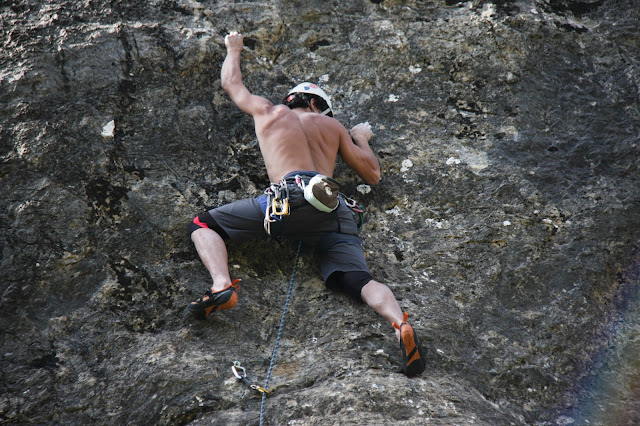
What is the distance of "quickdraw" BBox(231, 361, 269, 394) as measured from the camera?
3.65m

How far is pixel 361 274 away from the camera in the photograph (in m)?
4.24

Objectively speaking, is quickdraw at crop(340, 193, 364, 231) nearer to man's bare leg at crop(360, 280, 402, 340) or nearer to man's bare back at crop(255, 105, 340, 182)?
man's bare back at crop(255, 105, 340, 182)

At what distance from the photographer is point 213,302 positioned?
12.8ft

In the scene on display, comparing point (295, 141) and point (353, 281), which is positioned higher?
point (295, 141)

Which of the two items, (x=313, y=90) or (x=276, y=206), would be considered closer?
(x=276, y=206)

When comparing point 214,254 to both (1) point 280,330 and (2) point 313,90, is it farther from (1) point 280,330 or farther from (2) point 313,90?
(2) point 313,90

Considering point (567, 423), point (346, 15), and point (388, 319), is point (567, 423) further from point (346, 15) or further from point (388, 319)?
point (346, 15)

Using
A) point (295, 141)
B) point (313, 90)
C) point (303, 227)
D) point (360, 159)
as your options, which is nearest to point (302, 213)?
point (303, 227)

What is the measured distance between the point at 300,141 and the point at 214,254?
1101 millimetres

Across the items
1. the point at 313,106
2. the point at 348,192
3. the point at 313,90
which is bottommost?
the point at 348,192

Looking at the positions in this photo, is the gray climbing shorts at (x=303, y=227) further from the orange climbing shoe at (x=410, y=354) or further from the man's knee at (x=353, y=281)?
the orange climbing shoe at (x=410, y=354)

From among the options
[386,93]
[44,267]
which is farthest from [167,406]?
[386,93]

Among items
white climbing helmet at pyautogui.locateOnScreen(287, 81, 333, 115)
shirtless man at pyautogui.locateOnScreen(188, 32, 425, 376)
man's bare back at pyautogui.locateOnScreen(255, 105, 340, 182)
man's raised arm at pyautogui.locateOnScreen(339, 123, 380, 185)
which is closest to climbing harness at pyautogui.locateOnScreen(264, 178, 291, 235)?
shirtless man at pyautogui.locateOnScreen(188, 32, 425, 376)

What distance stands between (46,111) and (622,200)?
4461mm
